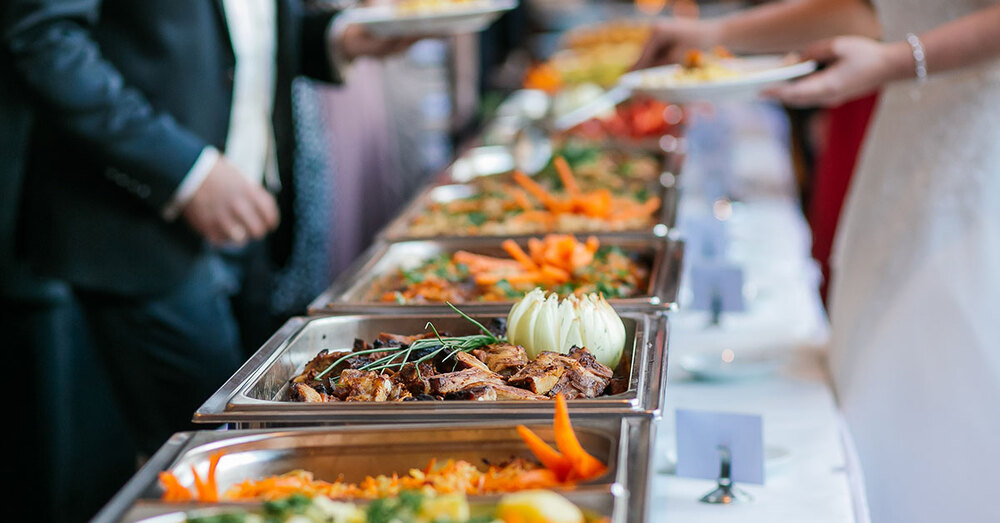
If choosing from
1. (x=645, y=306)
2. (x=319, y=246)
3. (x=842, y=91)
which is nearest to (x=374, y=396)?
(x=645, y=306)

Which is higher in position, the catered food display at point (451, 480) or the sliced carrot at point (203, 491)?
the catered food display at point (451, 480)

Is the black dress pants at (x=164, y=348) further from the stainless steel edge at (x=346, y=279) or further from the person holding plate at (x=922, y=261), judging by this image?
the person holding plate at (x=922, y=261)

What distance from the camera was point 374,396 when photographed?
134 cm

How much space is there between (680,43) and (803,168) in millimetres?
4355

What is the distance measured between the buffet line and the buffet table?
24cm

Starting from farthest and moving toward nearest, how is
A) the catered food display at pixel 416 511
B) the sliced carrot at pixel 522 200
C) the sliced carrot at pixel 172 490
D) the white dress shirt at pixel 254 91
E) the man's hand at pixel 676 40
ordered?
1. the man's hand at pixel 676 40
2. the sliced carrot at pixel 522 200
3. the white dress shirt at pixel 254 91
4. the sliced carrot at pixel 172 490
5. the catered food display at pixel 416 511

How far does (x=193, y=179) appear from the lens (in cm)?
229

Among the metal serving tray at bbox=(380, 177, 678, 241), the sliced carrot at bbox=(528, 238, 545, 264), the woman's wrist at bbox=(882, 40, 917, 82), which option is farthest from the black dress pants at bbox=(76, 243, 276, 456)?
the woman's wrist at bbox=(882, 40, 917, 82)

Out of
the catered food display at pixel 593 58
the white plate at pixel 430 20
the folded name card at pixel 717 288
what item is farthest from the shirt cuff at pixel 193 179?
the catered food display at pixel 593 58

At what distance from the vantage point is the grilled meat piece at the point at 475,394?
4.23ft

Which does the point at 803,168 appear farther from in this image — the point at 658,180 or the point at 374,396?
the point at 374,396

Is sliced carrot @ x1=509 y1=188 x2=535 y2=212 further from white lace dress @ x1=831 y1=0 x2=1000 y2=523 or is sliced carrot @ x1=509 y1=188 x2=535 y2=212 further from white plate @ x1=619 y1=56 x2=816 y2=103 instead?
white lace dress @ x1=831 y1=0 x2=1000 y2=523

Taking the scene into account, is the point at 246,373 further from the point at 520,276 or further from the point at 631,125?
the point at 631,125

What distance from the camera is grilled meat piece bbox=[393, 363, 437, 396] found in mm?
1346
